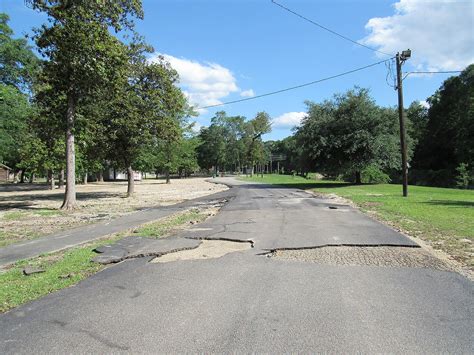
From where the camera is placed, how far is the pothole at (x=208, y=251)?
24.2ft

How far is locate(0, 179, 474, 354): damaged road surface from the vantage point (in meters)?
3.75

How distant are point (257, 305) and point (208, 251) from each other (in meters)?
3.31

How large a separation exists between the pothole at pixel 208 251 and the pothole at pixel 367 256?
925mm

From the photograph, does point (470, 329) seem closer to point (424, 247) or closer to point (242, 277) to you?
point (242, 277)

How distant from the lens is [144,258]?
292 inches

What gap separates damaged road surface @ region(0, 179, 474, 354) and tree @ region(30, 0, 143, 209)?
471 inches

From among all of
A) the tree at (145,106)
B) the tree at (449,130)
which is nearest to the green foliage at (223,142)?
the tree at (449,130)

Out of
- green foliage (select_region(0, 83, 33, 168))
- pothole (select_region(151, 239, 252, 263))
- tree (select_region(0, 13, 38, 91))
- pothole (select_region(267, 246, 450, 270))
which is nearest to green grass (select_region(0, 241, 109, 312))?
pothole (select_region(151, 239, 252, 263))

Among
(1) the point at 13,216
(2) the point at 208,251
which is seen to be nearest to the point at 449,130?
(1) the point at 13,216

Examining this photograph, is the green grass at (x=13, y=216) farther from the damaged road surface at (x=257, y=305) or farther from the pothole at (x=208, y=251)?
the pothole at (x=208, y=251)

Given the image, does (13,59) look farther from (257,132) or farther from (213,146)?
(213,146)

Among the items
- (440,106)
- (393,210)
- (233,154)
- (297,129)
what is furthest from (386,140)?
(233,154)

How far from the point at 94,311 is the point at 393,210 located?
1329 centimetres

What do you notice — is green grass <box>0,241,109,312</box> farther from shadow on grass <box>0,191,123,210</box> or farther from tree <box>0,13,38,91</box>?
tree <box>0,13,38,91</box>
